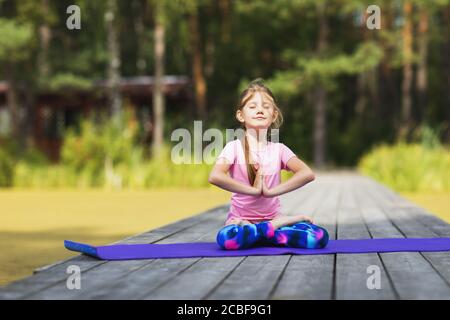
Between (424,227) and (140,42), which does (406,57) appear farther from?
(424,227)

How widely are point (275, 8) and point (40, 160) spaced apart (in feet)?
35.2

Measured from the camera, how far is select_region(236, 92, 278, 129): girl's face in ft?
18.6

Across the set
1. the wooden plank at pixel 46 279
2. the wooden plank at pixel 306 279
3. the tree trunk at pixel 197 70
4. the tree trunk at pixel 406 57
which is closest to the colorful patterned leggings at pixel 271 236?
the wooden plank at pixel 306 279

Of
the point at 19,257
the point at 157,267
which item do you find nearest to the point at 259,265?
the point at 157,267

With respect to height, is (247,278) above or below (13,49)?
below

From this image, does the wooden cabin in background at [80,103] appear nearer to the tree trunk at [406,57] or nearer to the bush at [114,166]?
the tree trunk at [406,57]

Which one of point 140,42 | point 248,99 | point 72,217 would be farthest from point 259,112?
point 140,42

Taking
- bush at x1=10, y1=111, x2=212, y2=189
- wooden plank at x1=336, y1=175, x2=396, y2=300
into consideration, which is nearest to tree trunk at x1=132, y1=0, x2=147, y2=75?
bush at x1=10, y1=111, x2=212, y2=189

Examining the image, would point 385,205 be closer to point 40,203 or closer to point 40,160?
point 40,203

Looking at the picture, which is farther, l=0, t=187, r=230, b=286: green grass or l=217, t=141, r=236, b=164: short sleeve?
l=0, t=187, r=230, b=286: green grass

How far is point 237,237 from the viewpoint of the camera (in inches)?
223

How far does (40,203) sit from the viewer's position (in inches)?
638

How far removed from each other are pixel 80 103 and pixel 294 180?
2852cm

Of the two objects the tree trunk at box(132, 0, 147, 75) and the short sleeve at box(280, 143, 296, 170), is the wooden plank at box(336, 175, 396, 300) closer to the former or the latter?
the short sleeve at box(280, 143, 296, 170)
